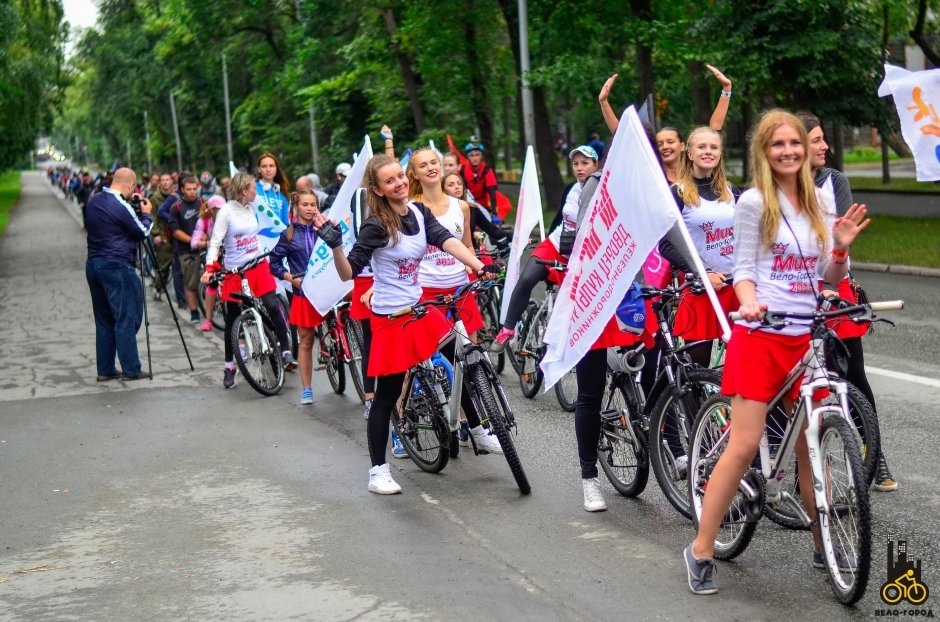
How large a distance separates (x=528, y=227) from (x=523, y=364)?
1561mm

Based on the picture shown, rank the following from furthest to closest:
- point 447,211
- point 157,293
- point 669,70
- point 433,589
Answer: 1. point 669,70
2. point 157,293
3. point 447,211
4. point 433,589

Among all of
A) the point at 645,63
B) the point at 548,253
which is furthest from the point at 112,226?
the point at 645,63

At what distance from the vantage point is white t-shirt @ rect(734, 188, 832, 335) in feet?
16.0

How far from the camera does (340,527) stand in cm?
645

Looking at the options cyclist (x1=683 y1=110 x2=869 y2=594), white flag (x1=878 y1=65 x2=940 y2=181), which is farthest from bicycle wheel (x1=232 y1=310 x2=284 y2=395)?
cyclist (x1=683 y1=110 x2=869 y2=594)

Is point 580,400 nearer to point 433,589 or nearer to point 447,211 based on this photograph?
point 433,589

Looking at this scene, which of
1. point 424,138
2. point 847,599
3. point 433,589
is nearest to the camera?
point 847,599

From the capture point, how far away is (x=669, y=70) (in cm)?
2781

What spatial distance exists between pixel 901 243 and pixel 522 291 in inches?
480

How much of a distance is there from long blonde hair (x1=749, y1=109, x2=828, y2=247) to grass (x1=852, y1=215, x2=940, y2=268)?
12245 mm

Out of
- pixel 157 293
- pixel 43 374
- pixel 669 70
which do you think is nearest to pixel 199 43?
pixel 669 70

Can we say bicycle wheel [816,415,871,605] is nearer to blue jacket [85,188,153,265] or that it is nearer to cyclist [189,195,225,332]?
blue jacket [85,188,153,265]

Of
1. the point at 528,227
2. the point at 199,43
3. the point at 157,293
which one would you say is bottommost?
the point at 157,293

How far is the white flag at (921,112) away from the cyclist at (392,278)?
4244 mm
